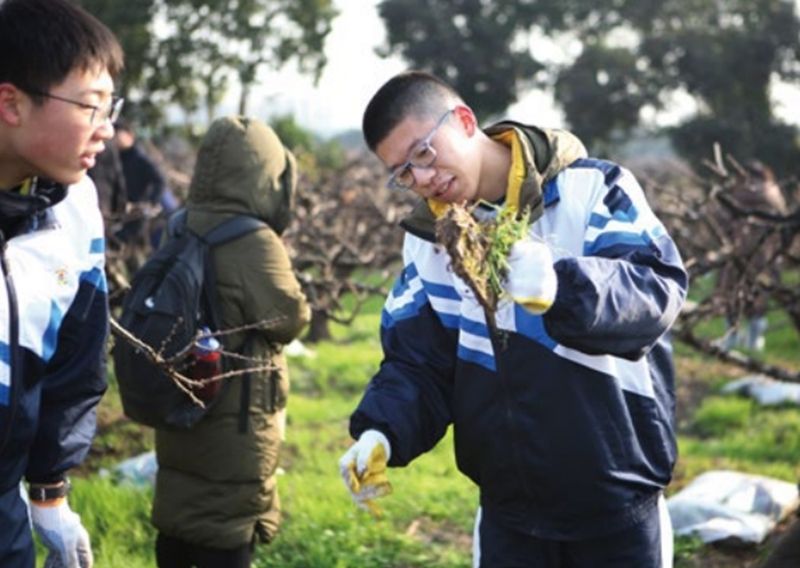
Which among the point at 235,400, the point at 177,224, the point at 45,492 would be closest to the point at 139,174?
the point at 177,224

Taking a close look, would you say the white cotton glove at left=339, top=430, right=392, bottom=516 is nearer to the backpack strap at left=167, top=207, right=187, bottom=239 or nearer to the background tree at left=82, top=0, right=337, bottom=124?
the backpack strap at left=167, top=207, right=187, bottom=239

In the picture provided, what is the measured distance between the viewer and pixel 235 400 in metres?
3.29

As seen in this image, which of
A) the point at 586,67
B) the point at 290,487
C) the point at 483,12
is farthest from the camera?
the point at 483,12

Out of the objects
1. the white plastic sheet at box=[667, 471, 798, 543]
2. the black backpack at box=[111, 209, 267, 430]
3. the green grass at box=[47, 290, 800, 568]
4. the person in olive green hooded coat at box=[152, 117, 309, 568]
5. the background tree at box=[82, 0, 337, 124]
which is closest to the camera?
the black backpack at box=[111, 209, 267, 430]

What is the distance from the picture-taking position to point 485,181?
2.39m

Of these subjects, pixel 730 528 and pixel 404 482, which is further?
pixel 404 482

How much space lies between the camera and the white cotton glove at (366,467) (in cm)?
230

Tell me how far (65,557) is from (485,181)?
4.14 ft

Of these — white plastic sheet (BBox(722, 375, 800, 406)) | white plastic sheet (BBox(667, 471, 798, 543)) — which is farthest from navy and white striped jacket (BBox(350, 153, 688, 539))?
white plastic sheet (BBox(722, 375, 800, 406))

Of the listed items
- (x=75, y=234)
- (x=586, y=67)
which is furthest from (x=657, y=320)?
(x=586, y=67)

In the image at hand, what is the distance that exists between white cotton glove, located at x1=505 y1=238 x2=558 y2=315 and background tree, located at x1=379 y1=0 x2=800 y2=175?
22580 mm

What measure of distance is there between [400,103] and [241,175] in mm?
1172

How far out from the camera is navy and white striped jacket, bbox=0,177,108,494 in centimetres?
199

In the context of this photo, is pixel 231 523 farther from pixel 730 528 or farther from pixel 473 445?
pixel 730 528
